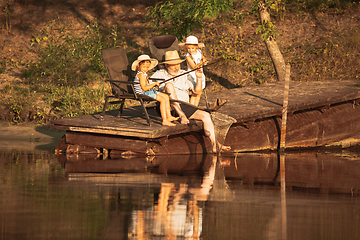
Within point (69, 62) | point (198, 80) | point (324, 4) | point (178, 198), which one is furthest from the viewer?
point (324, 4)

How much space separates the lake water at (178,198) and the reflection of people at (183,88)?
69cm

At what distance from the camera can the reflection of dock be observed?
963 cm

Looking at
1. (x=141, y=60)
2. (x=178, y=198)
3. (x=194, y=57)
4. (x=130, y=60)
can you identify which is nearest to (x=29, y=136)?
(x=141, y=60)

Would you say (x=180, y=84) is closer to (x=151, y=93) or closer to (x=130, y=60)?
(x=151, y=93)

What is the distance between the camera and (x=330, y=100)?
1099 centimetres

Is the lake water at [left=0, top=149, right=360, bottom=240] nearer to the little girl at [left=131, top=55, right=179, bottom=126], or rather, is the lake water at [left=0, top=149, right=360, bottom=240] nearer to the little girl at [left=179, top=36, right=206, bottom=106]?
the little girl at [left=131, top=55, right=179, bottom=126]

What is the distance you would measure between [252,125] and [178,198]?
486cm

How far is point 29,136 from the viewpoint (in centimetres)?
1277

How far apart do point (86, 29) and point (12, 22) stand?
302 centimetres

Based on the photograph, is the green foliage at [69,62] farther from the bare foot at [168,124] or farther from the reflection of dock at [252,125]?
the bare foot at [168,124]

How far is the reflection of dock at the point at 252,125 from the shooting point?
9.63 metres

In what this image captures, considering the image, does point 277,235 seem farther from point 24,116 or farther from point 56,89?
point 56,89

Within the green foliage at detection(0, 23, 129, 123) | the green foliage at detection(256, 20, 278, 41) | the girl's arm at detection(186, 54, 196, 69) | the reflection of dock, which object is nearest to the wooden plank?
the reflection of dock

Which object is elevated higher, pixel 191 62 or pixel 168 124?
pixel 191 62
